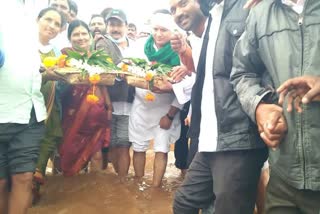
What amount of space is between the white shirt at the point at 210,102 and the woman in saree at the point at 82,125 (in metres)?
1.96

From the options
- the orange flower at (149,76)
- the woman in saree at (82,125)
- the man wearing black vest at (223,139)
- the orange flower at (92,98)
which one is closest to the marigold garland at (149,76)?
the orange flower at (149,76)

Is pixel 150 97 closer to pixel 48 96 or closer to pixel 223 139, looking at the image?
pixel 48 96

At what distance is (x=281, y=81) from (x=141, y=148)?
2.57 meters

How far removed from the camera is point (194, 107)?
2.32m

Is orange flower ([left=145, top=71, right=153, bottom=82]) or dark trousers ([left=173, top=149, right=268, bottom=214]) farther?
orange flower ([left=145, top=71, right=153, bottom=82])

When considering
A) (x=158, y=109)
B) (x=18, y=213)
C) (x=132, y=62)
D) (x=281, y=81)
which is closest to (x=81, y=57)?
(x=132, y=62)

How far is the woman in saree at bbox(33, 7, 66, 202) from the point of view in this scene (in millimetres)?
3449

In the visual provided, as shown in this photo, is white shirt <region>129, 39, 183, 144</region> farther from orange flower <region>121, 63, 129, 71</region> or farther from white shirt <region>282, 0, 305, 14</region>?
white shirt <region>282, 0, 305, 14</region>

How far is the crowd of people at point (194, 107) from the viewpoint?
58.9 inches

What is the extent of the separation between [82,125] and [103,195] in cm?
75

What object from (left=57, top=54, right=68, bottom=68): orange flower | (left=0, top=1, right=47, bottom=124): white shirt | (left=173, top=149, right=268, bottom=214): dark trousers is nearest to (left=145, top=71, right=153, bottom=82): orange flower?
(left=57, top=54, right=68, bottom=68): orange flower

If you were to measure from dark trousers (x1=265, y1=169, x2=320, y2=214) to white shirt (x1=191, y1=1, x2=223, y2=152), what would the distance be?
38cm

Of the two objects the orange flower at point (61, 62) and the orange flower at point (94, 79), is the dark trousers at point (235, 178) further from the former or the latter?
the orange flower at point (61, 62)

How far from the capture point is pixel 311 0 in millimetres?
1479
